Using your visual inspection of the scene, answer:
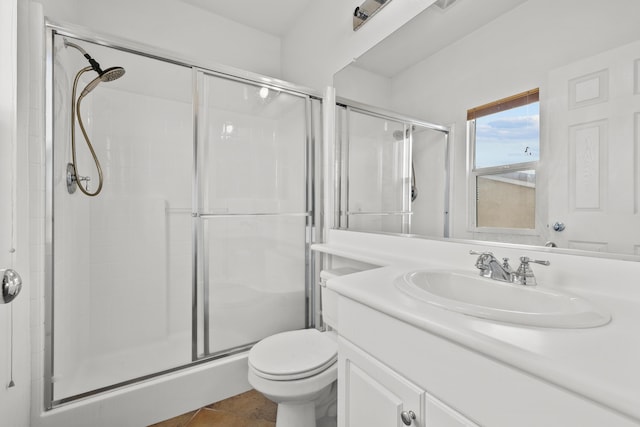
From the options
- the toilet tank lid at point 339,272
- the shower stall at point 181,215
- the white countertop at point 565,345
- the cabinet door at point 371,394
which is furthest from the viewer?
the shower stall at point 181,215

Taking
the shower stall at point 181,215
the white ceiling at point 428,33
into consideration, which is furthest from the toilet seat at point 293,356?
the white ceiling at point 428,33

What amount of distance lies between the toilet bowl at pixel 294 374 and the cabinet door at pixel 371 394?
1.09 ft

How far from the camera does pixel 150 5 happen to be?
203 centimetres

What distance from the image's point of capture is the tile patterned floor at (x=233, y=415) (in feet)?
4.70

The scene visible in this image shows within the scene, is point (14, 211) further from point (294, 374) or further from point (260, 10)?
point (260, 10)

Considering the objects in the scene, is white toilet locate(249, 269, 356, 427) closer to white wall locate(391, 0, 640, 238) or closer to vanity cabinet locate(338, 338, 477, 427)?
vanity cabinet locate(338, 338, 477, 427)

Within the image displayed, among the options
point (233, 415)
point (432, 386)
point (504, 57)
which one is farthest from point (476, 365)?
point (233, 415)

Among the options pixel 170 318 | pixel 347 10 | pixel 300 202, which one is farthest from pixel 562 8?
pixel 170 318

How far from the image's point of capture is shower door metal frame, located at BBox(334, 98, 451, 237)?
116 cm

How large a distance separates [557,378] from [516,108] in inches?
32.8

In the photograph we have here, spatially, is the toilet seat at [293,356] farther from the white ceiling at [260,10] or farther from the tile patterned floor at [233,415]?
the white ceiling at [260,10]

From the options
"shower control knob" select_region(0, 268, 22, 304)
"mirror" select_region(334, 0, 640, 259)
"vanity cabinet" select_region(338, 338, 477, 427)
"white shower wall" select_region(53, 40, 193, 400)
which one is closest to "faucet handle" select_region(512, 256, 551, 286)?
"mirror" select_region(334, 0, 640, 259)

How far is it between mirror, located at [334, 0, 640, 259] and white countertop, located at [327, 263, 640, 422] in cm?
23

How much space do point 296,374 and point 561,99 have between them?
1299 mm
